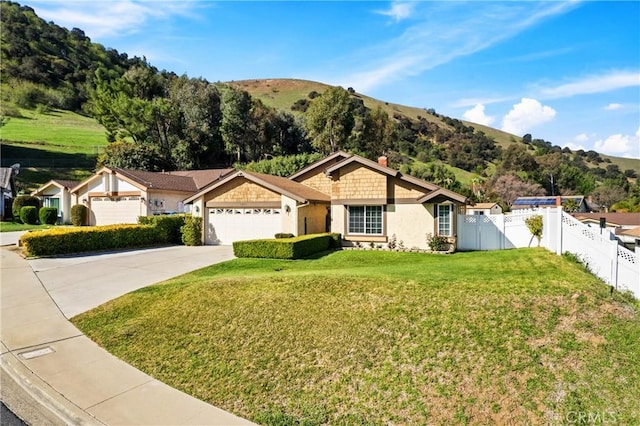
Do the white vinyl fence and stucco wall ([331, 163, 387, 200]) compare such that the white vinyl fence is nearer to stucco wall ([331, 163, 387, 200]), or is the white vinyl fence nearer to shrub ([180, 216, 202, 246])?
Result: stucco wall ([331, 163, 387, 200])

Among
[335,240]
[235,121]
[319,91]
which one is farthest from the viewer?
[319,91]

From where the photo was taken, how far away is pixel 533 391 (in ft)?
19.2

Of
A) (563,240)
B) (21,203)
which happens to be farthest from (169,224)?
(563,240)

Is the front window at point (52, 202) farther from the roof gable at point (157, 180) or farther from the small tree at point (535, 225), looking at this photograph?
the small tree at point (535, 225)

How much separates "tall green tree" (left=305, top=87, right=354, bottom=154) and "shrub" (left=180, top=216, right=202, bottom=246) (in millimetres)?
28545

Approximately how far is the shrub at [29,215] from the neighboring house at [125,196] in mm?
3575

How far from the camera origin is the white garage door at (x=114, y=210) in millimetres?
27312

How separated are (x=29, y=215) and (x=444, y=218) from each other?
30.9 metres

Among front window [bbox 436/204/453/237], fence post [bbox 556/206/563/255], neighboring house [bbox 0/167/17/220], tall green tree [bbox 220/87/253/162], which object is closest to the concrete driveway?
front window [bbox 436/204/453/237]

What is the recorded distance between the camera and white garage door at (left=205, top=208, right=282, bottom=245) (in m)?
20.9

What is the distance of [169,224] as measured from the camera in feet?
75.4

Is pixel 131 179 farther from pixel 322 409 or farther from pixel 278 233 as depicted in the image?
pixel 322 409

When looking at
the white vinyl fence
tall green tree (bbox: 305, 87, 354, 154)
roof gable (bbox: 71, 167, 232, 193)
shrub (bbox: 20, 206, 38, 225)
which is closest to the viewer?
the white vinyl fence

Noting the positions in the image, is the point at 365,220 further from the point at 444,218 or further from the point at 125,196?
the point at 125,196
